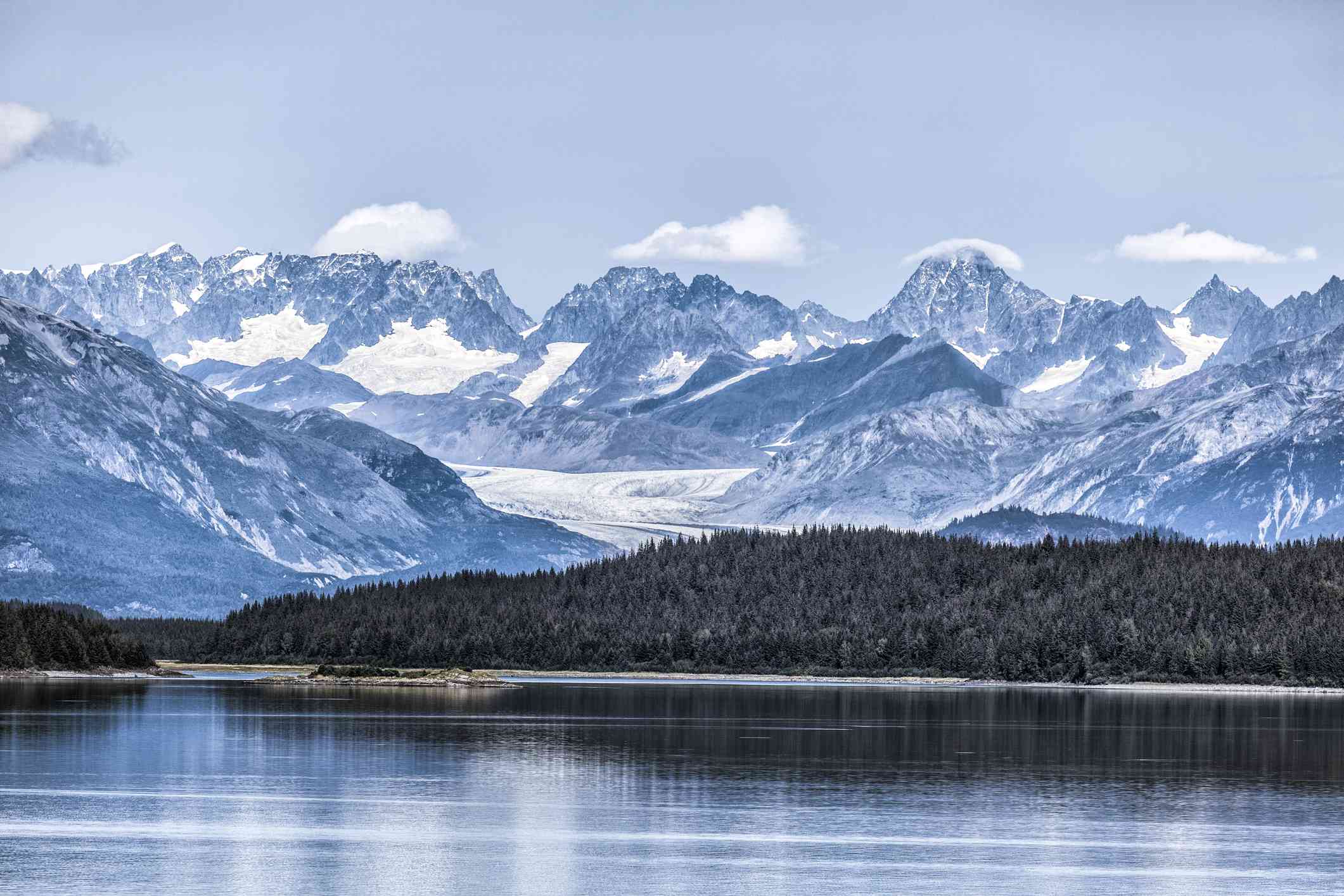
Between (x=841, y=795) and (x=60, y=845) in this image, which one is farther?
(x=841, y=795)

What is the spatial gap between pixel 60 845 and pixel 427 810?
21366 millimetres

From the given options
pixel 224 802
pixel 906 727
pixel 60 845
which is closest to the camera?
pixel 60 845

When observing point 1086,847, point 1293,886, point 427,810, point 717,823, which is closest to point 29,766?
point 427,810

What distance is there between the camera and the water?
81188 mm

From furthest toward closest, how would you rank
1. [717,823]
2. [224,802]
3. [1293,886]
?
[224,802], [717,823], [1293,886]

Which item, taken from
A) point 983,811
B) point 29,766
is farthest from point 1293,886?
point 29,766

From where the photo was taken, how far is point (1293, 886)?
79.2 m

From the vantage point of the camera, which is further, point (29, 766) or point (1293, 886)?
point (29, 766)

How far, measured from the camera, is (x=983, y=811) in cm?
10462

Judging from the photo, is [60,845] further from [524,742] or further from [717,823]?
[524,742]

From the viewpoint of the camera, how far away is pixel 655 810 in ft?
342

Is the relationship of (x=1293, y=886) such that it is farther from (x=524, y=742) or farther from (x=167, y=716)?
(x=167, y=716)

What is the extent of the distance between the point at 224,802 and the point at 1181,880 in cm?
5013

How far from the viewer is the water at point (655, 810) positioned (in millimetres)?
81188
